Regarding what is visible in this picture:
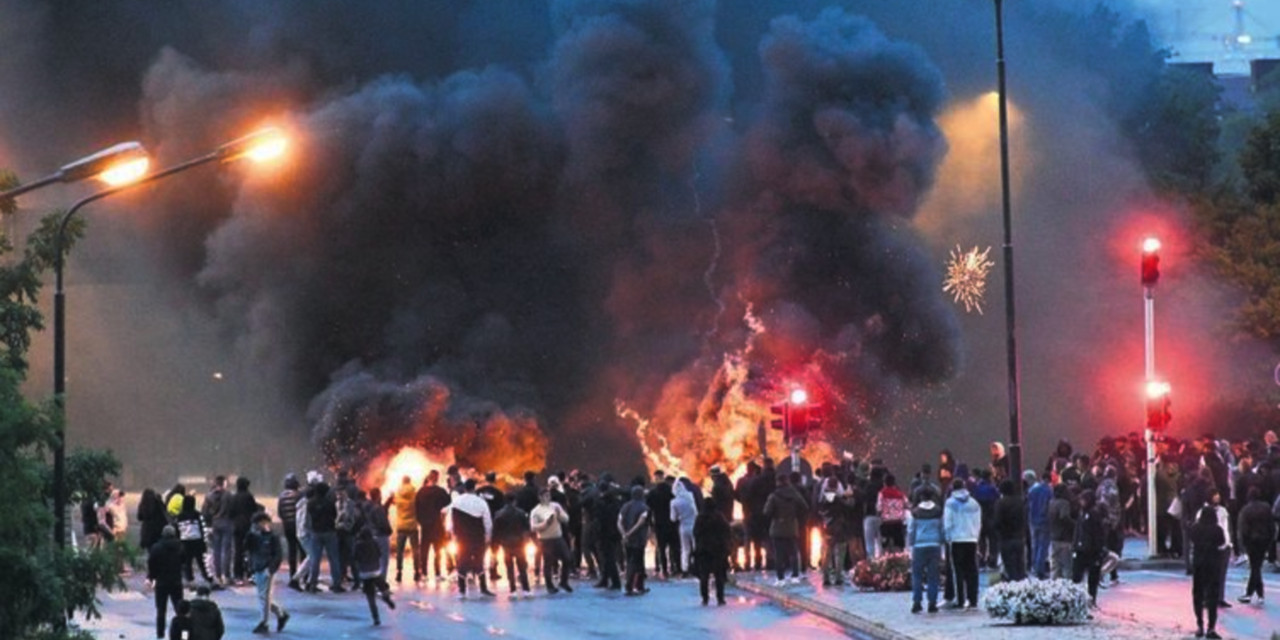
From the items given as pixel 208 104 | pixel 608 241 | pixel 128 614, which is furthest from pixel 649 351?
pixel 128 614

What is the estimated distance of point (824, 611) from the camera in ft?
93.3

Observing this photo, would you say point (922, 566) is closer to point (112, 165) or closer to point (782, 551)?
point (782, 551)

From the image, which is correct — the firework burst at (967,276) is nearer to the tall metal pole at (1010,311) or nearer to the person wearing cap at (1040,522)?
the person wearing cap at (1040,522)

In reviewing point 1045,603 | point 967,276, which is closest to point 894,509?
point 1045,603

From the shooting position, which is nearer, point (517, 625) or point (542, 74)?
point (517, 625)

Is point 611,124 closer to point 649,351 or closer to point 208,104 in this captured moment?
point 649,351

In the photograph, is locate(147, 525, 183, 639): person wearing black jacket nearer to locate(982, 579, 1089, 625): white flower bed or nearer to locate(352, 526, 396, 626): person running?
locate(352, 526, 396, 626): person running

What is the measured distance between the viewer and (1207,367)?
55.8m

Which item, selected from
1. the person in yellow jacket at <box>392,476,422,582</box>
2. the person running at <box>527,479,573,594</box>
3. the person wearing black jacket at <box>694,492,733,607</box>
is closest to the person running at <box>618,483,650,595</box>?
the person running at <box>527,479,573,594</box>

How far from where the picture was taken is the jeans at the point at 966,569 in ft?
90.7

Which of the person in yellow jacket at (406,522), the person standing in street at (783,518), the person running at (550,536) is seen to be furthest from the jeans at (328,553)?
the person standing in street at (783,518)

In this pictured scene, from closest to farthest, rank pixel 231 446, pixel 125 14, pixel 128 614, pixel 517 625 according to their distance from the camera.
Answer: pixel 517 625, pixel 128 614, pixel 125 14, pixel 231 446

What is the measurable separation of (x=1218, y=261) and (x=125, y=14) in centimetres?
2844

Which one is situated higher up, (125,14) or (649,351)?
(125,14)
